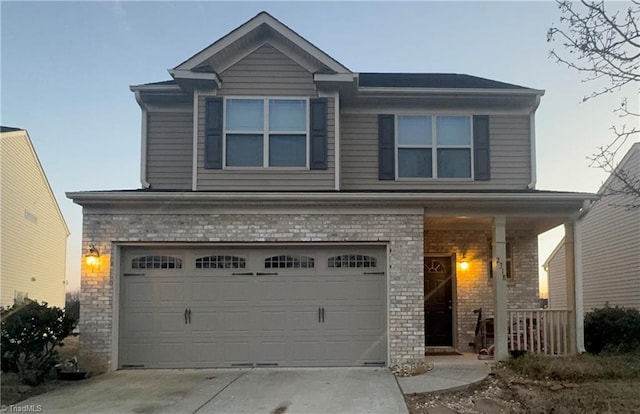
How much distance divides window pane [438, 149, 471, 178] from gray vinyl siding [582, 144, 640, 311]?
231 inches

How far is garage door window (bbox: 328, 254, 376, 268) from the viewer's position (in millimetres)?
10891

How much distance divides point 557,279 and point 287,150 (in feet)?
50.0

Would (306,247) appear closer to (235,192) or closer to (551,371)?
(235,192)

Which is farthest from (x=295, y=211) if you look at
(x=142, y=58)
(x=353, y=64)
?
(x=142, y=58)

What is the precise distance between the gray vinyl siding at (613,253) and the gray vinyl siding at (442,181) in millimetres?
4866

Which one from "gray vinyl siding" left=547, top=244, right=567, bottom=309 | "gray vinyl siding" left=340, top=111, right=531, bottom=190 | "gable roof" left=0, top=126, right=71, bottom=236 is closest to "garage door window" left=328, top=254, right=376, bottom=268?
"gray vinyl siding" left=340, top=111, right=531, bottom=190

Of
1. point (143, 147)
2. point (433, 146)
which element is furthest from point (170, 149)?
point (433, 146)

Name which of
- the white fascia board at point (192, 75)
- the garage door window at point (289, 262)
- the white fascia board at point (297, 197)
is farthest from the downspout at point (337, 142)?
the white fascia board at point (192, 75)

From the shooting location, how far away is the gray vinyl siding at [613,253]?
16.4 metres

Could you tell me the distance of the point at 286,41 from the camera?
12.1 meters

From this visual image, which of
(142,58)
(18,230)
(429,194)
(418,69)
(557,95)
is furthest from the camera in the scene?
(18,230)

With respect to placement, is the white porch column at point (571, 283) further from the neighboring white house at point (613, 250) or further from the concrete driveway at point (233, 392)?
the neighboring white house at point (613, 250)

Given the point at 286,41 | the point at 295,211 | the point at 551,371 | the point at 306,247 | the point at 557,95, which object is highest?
the point at 286,41

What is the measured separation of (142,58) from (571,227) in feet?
32.6
